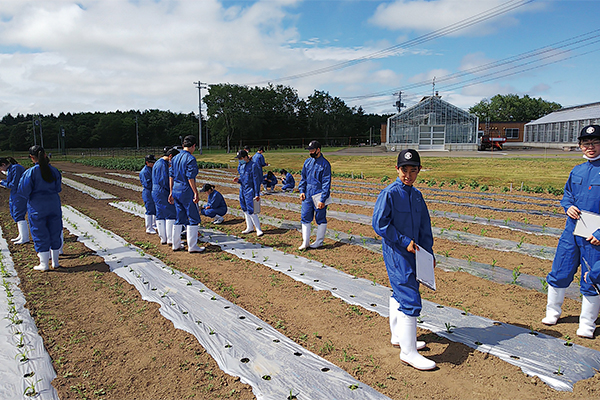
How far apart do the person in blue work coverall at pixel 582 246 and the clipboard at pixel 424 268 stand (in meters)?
1.72

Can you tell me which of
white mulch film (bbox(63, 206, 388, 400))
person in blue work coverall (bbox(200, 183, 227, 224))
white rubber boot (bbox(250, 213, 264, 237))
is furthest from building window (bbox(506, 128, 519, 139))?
white mulch film (bbox(63, 206, 388, 400))

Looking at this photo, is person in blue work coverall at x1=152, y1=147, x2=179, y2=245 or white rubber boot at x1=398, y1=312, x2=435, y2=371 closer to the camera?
white rubber boot at x1=398, y1=312, x2=435, y2=371

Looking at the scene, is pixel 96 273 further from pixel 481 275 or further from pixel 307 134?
pixel 307 134

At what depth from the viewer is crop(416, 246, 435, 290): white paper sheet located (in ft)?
10.9

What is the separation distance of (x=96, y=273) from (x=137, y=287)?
120 centimetres

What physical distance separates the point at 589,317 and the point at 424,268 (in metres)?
1.99

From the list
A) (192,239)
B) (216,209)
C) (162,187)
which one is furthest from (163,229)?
(216,209)

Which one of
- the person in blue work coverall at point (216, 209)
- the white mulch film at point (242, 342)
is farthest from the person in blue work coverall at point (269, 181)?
the white mulch film at point (242, 342)

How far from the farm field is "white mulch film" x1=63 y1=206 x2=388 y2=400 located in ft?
0.38

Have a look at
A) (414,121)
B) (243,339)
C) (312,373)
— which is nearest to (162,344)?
(243,339)

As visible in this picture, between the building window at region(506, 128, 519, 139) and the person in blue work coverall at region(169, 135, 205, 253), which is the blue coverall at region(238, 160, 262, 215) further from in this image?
the building window at region(506, 128, 519, 139)

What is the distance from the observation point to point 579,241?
389 cm

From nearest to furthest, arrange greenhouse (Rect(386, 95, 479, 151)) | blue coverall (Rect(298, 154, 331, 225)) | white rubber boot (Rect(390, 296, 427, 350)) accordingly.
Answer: white rubber boot (Rect(390, 296, 427, 350))
blue coverall (Rect(298, 154, 331, 225))
greenhouse (Rect(386, 95, 479, 151))

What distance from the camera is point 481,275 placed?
5801mm
